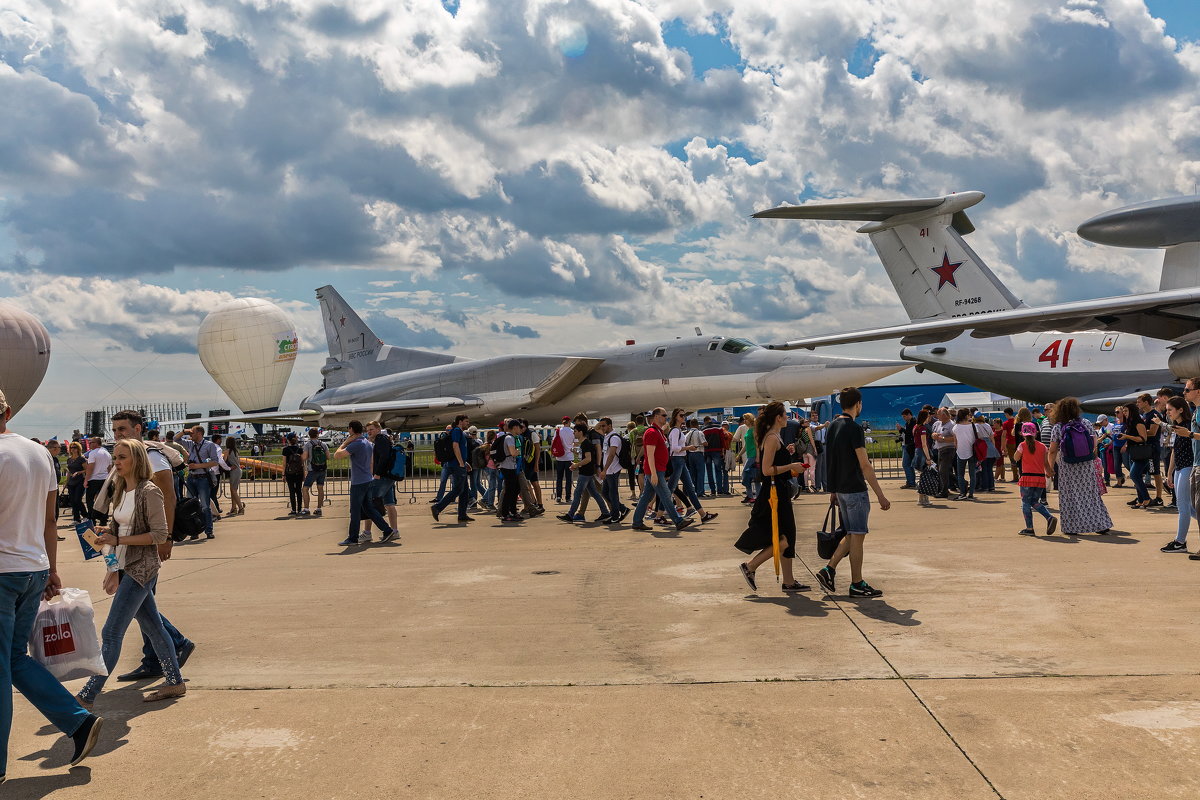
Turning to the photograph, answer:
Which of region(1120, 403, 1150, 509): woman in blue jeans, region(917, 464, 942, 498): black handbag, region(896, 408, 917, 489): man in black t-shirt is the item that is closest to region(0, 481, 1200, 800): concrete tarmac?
region(1120, 403, 1150, 509): woman in blue jeans

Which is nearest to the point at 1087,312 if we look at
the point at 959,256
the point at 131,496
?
the point at 959,256

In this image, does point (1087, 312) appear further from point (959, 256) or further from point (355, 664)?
point (355, 664)

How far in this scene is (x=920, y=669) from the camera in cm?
460

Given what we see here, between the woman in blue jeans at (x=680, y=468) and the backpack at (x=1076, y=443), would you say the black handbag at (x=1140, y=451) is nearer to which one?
the backpack at (x=1076, y=443)

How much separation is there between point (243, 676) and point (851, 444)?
4397mm

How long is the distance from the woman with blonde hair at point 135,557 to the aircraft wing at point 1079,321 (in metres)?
11.4

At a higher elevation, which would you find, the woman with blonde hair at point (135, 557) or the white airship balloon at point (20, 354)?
the white airship balloon at point (20, 354)

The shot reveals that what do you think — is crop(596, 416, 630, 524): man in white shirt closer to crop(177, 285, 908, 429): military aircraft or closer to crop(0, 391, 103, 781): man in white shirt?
crop(0, 391, 103, 781): man in white shirt

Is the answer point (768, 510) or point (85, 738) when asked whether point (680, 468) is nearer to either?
point (768, 510)

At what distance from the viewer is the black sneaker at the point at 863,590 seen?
647cm

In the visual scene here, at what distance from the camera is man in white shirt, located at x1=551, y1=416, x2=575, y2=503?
1447 centimetres

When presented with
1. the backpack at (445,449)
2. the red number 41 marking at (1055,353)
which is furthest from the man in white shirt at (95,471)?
the red number 41 marking at (1055,353)

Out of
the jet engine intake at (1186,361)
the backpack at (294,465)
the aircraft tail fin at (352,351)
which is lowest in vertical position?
the backpack at (294,465)

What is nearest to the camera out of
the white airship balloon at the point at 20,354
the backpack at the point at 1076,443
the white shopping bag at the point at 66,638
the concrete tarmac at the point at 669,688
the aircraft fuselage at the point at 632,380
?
the concrete tarmac at the point at 669,688
